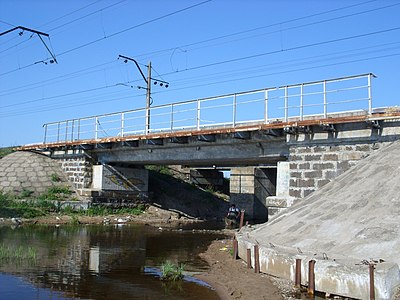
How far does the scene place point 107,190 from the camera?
108ft

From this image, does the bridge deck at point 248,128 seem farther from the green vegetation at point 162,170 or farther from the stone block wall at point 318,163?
the green vegetation at point 162,170

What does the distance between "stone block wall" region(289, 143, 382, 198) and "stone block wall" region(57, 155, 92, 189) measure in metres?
18.8

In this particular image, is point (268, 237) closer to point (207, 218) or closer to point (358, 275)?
point (358, 275)

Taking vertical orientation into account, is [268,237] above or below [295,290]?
above

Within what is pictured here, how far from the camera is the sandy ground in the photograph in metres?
10.2

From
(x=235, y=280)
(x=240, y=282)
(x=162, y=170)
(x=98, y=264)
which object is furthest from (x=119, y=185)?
(x=240, y=282)

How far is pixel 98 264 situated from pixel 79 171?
20667 millimetres

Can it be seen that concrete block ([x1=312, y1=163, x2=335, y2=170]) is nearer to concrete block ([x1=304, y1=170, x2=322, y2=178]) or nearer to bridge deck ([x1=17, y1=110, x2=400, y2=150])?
concrete block ([x1=304, y1=170, x2=322, y2=178])

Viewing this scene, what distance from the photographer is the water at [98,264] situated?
408 inches

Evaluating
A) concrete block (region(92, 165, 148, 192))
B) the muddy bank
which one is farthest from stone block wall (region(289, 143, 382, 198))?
concrete block (region(92, 165, 148, 192))

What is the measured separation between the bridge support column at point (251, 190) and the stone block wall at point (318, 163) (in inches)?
730

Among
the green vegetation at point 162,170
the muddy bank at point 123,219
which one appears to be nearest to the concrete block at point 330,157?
the muddy bank at point 123,219

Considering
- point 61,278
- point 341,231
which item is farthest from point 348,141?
point 61,278

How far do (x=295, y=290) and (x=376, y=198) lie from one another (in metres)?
3.86
